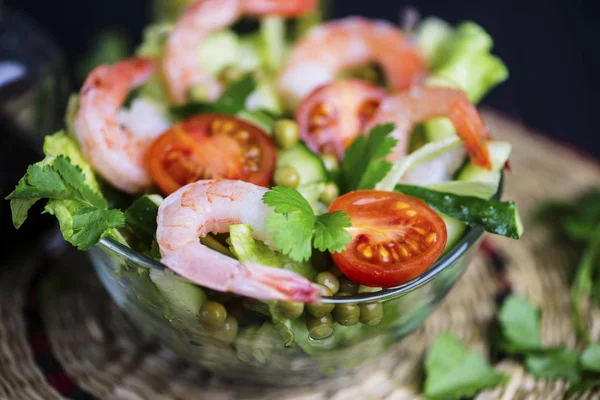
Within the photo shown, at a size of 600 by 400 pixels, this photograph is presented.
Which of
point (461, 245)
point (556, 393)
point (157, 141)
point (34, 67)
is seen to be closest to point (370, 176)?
point (461, 245)

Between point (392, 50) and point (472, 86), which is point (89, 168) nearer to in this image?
point (392, 50)

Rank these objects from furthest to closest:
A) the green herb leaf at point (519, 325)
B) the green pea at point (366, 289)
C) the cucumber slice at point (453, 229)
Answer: the green herb leaf at point (519, 325) < the cucumber slice at point (453, 229) < the green pea at point (366, 289)

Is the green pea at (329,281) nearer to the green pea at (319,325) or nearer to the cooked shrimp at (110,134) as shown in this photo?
the green pea at (319,325)

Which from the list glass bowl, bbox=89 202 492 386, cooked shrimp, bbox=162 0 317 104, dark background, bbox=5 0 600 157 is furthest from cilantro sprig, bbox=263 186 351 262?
dark background, bbox=5 0 600 157

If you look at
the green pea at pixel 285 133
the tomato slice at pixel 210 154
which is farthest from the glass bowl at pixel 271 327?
the green pea at pixel 285 133

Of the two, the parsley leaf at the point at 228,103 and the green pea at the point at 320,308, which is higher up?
the parsley leaf at the point at 228,103

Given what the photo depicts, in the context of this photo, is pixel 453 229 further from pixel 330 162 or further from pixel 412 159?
pixel 330 162
